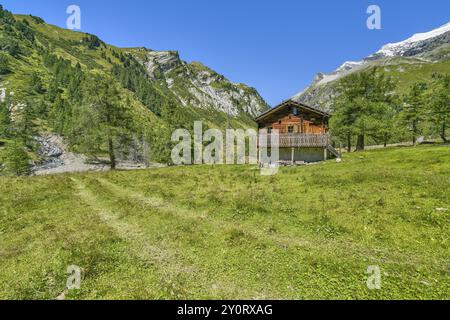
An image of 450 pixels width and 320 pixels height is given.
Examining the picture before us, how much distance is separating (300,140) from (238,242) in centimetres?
3144

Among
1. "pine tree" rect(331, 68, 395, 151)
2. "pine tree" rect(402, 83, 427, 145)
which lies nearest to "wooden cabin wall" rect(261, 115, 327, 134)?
"pine tree" rect(331, 68, 395, 151)

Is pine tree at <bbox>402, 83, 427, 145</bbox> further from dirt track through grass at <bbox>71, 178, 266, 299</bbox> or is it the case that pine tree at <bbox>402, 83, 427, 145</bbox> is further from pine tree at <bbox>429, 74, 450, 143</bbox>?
dirt track through grass at <bbox>71, 178, 266, 299</bbox>

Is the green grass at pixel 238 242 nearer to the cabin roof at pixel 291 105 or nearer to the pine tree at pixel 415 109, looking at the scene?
the cabin roof at pixel 291 105

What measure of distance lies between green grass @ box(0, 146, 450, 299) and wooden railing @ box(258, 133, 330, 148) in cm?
1877

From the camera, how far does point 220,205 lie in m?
17.4

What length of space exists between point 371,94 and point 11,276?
2219 inches

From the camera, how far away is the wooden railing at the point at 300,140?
130 ft

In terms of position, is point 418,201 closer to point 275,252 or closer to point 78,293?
point 275,252

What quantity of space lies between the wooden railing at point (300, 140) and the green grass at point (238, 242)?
18.8 m

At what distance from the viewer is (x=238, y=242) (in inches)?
450

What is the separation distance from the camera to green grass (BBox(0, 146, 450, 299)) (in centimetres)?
834

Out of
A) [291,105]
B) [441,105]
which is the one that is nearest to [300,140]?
[291,105]

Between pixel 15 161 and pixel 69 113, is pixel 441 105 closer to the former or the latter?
pixel 15 161
